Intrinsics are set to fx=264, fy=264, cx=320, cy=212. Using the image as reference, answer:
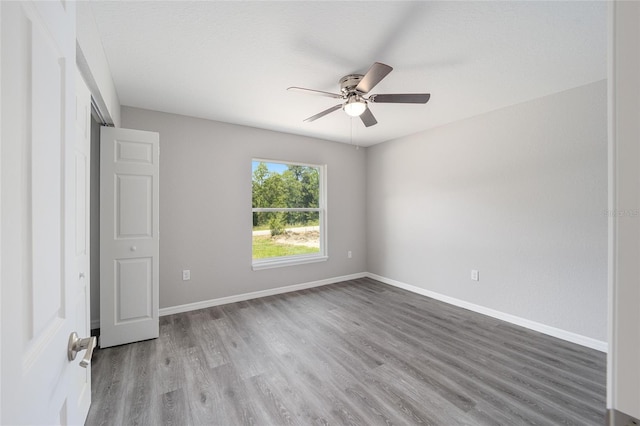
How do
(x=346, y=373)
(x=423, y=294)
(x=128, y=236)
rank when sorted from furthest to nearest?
(x=423, y=294) → (x=128, y=236) → (x=346, y=373)

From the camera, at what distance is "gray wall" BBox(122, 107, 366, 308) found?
3.29 meters

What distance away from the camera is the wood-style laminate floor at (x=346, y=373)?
171 cm

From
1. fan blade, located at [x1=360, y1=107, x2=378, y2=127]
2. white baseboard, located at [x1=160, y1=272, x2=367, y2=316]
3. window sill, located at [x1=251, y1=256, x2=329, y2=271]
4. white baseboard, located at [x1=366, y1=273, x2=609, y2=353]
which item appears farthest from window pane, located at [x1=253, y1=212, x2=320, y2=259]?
fan blade, located at [x1=360, y1=107, x2=378, y2=127]

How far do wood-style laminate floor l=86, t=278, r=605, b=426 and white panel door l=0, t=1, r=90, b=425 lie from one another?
1.33 m

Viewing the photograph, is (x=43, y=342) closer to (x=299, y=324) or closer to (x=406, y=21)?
(x=406, y=21)

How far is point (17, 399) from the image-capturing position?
0.45m

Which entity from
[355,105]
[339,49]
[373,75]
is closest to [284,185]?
[355,105]

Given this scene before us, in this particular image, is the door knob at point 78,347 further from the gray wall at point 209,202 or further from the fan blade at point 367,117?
the gray wall at point 209,202

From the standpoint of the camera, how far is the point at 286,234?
434 centimetres

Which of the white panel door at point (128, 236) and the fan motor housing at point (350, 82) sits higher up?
the fan motor housing at point (350, 82)

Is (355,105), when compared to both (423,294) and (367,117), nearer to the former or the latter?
(367,117)

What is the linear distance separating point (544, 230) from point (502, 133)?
1.20 m

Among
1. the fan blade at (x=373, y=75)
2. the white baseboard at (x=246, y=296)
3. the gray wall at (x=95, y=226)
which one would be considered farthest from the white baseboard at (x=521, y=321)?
the gray wall at (x=95, y=226)

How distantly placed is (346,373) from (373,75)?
2.29 m
